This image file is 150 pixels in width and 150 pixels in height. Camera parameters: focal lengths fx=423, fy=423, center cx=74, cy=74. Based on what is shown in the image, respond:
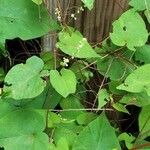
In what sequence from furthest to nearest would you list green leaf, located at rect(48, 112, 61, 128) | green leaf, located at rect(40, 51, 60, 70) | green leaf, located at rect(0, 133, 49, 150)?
green leaf, located at rect(40, 51, 60, 70)
green leaf, located at rect(48, 112, 61, 128)
green leaf, located at rect(0, 133, 49, 150)

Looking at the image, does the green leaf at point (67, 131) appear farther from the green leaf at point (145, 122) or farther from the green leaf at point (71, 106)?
the green leaf at point (145, 122)

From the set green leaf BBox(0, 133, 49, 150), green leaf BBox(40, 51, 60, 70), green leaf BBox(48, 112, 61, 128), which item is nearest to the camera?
green leaf BBox(0, 133, 49, 150)

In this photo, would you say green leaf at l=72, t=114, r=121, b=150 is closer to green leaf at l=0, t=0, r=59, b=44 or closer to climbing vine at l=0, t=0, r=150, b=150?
climbing vine at l=0, t=0, r=150, b=150

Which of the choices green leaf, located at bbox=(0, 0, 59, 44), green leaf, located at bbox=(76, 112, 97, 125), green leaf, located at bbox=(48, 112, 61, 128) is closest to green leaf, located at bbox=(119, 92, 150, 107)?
green leaf, located at bbox=(76, 112, 97, 125)

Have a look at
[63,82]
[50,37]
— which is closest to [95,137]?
[63,82]

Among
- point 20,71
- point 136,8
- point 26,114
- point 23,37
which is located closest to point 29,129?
point 26,114

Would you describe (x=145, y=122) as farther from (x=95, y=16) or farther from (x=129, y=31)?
(x=95, y=16)

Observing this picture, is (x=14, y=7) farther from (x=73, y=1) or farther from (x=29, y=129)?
(x=29, y=129)
